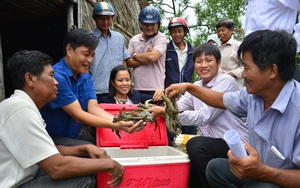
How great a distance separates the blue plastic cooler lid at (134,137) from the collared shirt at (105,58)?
2.97 feet

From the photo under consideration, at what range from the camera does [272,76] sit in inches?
84.0

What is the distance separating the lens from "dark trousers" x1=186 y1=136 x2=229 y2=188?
2.75 meters

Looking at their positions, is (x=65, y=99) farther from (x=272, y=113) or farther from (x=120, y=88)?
(x=272, y=113)

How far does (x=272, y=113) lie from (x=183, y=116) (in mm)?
1127

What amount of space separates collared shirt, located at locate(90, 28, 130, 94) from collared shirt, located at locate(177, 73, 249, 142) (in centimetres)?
147

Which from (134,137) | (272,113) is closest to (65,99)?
(134,137)

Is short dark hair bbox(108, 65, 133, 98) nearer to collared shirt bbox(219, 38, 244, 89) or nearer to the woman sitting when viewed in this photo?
the woman sitting

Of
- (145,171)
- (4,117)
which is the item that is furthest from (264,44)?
(4,117)

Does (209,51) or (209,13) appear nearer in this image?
(209,51)

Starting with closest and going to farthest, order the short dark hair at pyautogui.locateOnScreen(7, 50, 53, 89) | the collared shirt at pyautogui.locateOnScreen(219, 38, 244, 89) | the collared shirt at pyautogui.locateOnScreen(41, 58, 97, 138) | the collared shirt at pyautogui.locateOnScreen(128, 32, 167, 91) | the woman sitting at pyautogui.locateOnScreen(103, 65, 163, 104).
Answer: the short dark hair at pyautogui.locateOnScreen(7, 50, 53, 89)
the collared shirt at pyautogui.locateOnScreen(41, 58, 97, 138)
the woman sitting at pyautogui.locateOnScreen(103, 65, 163, 104)
the collared shirt at pyautogui.locateOnScreen(128, 32, 167, 91)
the collared shirt at pyautogui.locateOnScreen(219, 38, 244, 89)

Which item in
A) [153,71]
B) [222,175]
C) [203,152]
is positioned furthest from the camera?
[153,71]

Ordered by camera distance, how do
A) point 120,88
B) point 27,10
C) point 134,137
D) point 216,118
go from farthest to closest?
point 27,10, point 120,88, point 134,137, point 216,118

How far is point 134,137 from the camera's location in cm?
321

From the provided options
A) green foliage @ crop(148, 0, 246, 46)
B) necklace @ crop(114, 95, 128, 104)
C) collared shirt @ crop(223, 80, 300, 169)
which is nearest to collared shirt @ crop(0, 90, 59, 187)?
collared shirt @ crop(223, 80, 300, 169)
